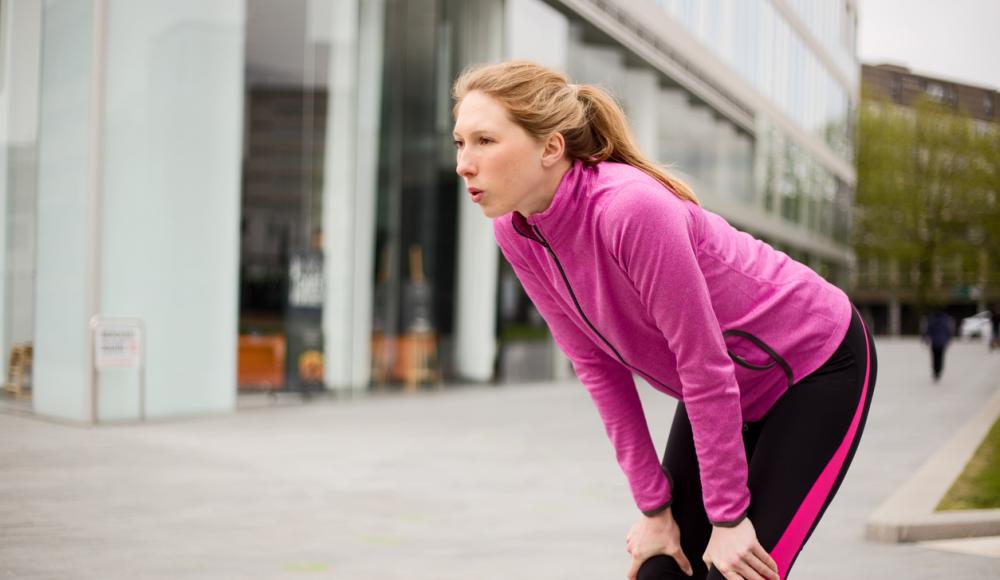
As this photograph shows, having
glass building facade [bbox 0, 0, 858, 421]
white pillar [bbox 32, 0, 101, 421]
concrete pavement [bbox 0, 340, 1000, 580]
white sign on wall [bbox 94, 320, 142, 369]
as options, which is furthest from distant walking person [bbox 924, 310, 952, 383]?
white pillar [bbox 32, 0, 101, 421]

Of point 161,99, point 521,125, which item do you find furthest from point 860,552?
point 161,99

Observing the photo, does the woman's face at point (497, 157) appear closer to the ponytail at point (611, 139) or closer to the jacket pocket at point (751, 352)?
the ponytail at point (611, 139)

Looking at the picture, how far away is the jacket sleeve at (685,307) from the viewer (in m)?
1.80

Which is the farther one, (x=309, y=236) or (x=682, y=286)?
(x=309, y=236)

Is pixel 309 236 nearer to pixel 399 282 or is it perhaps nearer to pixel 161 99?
pixel 399 282

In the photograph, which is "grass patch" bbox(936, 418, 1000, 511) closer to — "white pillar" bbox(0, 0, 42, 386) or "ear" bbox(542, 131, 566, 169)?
"ear" bbox(542, 131, 566, 169)

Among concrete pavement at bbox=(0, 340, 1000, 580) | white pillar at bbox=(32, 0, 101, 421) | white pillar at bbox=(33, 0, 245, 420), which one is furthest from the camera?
white pillar at bbox=(33, 0, 245, 420)

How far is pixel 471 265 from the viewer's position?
1694 centimetres

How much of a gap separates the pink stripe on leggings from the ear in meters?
0.76

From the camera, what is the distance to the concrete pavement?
4656mm

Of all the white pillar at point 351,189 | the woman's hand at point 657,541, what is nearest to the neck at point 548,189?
the woman's hand at point 657,541

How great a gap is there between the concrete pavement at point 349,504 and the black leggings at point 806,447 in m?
2.64

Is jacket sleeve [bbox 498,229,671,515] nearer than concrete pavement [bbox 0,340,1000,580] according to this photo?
Yes

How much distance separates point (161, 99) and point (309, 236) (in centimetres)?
323
